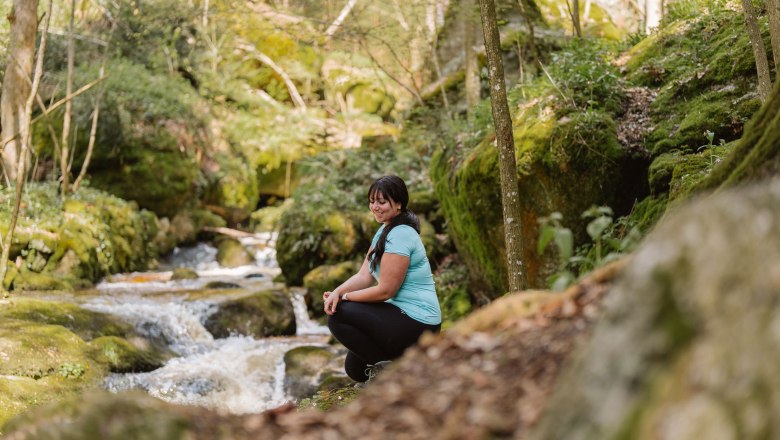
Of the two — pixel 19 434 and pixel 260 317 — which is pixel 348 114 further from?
pixel 19 434

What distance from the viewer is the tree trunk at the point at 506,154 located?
4.91 m

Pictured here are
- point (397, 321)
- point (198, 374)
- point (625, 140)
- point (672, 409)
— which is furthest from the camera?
point (198, 374)

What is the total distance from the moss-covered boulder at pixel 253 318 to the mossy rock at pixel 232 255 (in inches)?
243

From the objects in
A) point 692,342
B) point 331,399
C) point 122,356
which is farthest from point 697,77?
point 122,356

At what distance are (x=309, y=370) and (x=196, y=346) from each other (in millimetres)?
2089

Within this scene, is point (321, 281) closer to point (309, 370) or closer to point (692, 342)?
point (309, 370)

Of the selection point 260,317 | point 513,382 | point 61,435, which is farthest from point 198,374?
point 513,382

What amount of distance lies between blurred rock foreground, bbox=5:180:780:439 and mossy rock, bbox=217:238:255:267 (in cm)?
1446

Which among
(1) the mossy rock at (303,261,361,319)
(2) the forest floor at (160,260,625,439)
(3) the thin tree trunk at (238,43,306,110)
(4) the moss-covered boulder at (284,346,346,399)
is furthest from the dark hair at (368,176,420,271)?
(3) the thin tree trunk at (238,43,306,110)

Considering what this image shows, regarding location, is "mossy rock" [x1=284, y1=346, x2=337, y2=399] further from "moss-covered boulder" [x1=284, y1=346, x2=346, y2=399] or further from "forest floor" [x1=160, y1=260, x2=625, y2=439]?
"forest floor" [x1=160, y1=260, x2=625, y2=439]

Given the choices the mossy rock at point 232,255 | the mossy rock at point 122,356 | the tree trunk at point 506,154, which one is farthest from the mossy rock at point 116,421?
the mossy rock at point 232,255

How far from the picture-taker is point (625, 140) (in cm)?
601

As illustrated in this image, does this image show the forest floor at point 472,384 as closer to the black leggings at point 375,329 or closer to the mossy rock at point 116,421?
the mossy rock at point 116,421

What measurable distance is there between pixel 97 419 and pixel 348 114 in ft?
70.4
